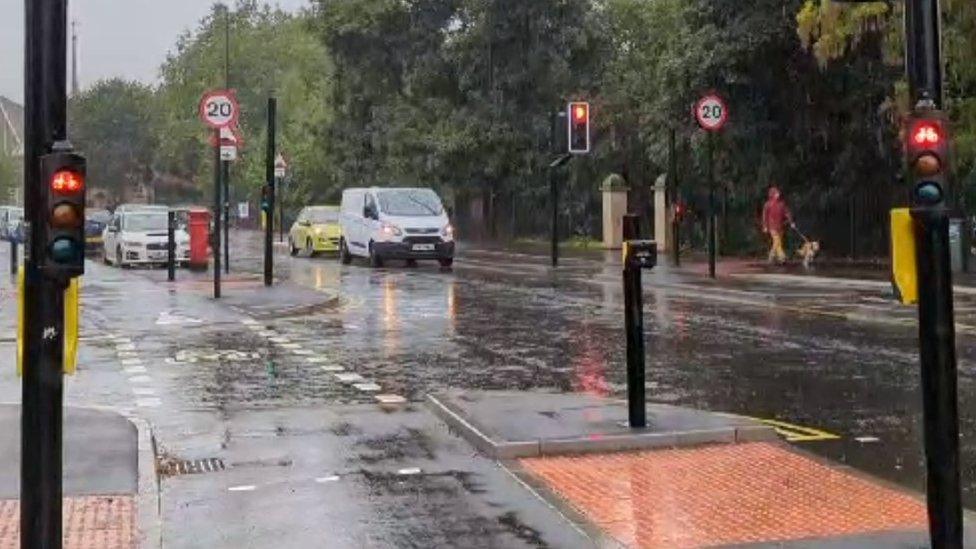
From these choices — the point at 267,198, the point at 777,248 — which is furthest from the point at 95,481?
the point at 777,248

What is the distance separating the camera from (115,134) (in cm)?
10419

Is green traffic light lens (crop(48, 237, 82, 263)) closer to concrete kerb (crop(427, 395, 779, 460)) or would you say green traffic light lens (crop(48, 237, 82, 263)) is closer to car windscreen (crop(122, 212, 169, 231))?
concrete kerb (crop(427, 395, 779, 460))

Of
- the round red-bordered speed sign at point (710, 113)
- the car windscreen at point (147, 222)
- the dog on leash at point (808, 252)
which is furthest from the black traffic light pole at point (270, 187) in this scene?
the dog on leash at point (808, 252)

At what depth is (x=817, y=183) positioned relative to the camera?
33.2 metres

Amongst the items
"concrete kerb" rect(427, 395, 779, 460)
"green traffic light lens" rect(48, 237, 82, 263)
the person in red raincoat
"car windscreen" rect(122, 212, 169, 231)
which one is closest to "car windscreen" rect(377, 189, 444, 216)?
"car windscreen" rect(122, 212, 169, 231)

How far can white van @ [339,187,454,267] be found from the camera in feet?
109

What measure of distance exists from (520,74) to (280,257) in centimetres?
1043

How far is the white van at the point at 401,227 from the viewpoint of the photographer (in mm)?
33188

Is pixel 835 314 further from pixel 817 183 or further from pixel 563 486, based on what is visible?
pixel 817 183

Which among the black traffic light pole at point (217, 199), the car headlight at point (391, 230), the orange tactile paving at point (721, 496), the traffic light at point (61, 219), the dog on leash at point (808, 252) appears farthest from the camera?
the car headlight at point (391, 230)

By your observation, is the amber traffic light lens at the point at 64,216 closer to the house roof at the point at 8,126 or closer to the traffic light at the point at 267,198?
the traffic light at the point at 267,198

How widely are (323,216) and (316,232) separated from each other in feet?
3.72

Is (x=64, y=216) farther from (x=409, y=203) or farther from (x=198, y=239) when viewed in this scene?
(x=409, y=203)

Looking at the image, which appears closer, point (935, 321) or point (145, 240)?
point (935, 321)
